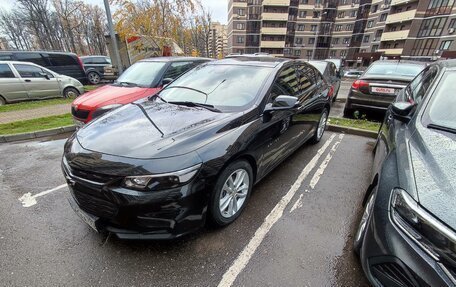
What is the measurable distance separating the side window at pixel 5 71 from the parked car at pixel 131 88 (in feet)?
16.8

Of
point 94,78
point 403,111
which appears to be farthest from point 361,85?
point 94,78

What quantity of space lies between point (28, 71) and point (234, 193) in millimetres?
9497

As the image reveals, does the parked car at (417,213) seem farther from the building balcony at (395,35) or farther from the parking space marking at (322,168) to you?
the building balcony at (395,35)

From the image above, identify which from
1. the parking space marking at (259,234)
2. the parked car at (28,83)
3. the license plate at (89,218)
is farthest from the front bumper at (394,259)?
the parked car at (28,83)

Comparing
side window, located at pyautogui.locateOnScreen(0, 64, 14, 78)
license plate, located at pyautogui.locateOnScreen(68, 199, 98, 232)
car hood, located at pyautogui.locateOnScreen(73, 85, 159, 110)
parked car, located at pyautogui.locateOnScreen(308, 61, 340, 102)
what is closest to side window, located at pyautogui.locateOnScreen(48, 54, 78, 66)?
side window, located at pyautogui.locateOnScreen(0, 64, 14, 78)

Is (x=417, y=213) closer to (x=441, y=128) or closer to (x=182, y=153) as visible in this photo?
(x=441, y=128)

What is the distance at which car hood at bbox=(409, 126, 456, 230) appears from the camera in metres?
1.20

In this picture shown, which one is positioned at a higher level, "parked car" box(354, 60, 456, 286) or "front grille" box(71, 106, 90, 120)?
"parked car" box(354, 60, 456, 286)

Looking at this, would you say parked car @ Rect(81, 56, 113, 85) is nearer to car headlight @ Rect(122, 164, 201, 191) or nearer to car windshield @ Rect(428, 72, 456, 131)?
car headlight @ Rect(122, 164, 201, 191)

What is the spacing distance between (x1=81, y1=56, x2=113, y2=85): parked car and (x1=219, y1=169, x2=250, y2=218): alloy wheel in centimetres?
1502

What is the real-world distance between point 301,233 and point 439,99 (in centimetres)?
184

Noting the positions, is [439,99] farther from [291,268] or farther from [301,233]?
[291,268]

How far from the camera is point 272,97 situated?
8.96 ft

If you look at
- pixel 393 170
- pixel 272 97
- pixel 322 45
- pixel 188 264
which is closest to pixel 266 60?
pixel 272 97
